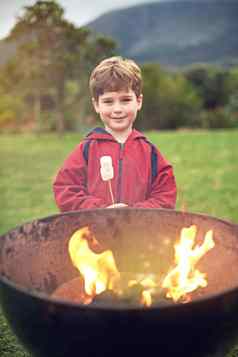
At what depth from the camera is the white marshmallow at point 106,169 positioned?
8.39ft

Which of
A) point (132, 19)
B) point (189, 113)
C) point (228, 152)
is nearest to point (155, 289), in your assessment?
point (132, 19)

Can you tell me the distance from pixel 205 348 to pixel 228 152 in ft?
23.6

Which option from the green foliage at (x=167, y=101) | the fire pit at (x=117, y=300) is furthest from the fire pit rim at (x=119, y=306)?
the green foliage at (x=167, y=101)

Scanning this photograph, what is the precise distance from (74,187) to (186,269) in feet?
2.58

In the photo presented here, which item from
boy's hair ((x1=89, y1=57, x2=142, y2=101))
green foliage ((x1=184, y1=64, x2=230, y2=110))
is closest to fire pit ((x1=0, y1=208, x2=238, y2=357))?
boy's hair ((x1=89, y1=57, x2=142, y2=101))

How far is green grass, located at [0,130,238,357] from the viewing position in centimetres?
530

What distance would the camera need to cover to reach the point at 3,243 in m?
2.10

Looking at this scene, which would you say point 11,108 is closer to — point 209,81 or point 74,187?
point 209,81

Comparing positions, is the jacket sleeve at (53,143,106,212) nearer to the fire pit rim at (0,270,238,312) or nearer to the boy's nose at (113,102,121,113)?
the boy's nose at (113,102,121,113)

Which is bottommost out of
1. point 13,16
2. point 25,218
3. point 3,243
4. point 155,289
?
point 25,218

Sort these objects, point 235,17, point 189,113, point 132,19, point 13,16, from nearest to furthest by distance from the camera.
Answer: point 13,16 → point 132,19 → point 235,17 → point 189,113

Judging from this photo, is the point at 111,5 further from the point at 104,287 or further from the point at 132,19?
the point at 104,287

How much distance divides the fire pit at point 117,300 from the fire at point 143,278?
5 centimetres

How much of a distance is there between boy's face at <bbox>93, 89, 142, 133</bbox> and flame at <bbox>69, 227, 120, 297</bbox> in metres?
0.66
